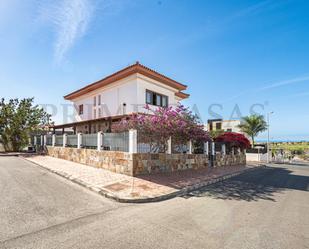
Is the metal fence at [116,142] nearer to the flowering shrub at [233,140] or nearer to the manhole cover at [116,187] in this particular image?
the manhole cover at [116,187]

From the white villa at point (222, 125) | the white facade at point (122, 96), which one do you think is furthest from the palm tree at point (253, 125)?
the white facade at point (122, 96)

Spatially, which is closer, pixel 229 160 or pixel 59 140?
pixel 59 140

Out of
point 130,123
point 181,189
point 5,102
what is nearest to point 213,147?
point 130,123

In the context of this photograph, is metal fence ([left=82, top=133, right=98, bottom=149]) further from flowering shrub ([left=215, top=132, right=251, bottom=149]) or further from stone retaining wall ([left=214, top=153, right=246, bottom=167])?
flowering shrub ([left=215, top=132, right=251, bottom=149])

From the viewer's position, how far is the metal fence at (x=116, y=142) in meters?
10.4

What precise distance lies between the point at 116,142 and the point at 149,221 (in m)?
6.70

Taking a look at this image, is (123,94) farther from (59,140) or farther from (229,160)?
(229,160)

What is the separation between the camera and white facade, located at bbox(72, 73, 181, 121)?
53.5 ft

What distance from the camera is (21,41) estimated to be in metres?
11.6

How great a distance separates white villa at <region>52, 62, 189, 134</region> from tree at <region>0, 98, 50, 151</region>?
26.9 ft

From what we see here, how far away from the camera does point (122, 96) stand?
57.0ft

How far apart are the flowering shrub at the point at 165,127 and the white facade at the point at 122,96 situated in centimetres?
468

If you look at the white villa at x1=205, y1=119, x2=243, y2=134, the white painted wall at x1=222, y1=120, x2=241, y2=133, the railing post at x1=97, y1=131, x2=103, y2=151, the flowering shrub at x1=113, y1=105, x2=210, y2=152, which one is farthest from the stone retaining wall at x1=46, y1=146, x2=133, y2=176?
the white painted wall at x1=222, y1=120, x2=241, y2=133

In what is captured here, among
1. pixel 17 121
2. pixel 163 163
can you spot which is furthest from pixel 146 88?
pixel 17 121
